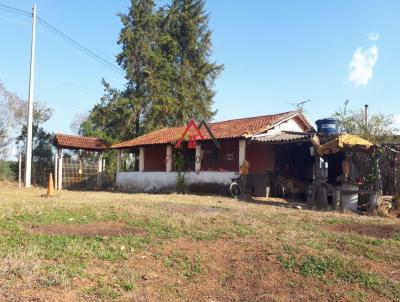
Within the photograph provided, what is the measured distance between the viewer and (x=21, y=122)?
3036 centimetres

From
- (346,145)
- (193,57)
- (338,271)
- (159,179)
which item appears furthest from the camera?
(193,57)

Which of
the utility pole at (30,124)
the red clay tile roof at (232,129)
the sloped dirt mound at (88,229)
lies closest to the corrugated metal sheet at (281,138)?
the red clay tile roof at (232,129)

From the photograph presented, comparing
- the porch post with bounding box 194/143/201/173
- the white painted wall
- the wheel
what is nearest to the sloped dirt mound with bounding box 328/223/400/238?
the wheel

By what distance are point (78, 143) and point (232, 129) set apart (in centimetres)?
1037

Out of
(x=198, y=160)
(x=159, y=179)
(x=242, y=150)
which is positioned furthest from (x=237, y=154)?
(x=159, y=179)

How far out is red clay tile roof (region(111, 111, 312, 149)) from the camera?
18242 mm

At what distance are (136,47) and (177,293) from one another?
2725cm

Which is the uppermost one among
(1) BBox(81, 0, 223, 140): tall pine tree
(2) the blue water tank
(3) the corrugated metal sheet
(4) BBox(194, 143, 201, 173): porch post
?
(1) BBox(81, 0, 223, 140): tall pine tree

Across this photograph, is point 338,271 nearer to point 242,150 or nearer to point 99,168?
point 242,150

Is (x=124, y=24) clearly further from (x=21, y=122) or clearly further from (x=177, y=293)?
(x=177, y=293)

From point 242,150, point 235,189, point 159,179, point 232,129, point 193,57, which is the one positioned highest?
point 193,57

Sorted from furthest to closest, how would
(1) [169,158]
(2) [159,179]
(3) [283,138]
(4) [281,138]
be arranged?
(2) [159,179], (1) [169,158], (4) [281,138], (3) [283,138]

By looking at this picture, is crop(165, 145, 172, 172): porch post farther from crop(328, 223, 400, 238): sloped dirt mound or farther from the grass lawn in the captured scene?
crop(328, 223, 400, 238): sloped dirt mound

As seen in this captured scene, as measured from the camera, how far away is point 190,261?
224 inches
